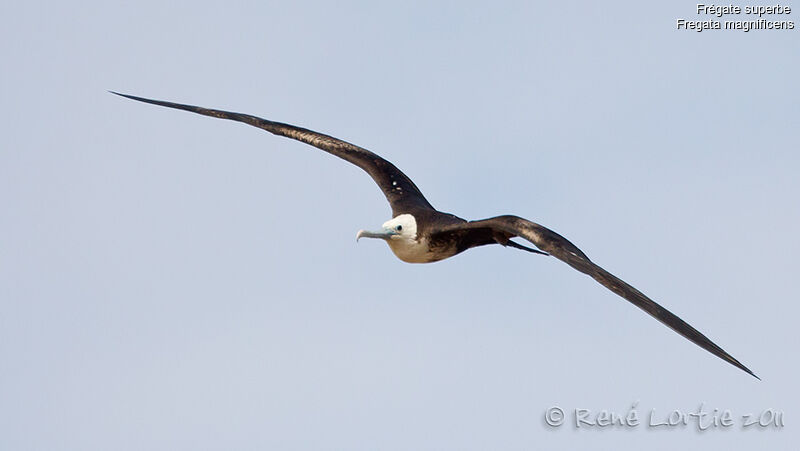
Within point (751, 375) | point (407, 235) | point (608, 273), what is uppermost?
point (407, 235)

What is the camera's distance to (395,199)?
53.2 ft

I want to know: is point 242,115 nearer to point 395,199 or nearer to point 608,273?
point 395,199

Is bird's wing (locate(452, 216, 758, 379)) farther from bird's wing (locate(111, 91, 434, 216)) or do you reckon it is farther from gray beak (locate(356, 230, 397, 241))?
bird's wing (locate(111, 91, 434, 216))

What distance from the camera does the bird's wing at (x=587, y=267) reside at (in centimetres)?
1129

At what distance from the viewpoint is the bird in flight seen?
11820 mm

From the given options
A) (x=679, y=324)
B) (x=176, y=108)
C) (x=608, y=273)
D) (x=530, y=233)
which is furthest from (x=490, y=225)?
(x=176, y=108)

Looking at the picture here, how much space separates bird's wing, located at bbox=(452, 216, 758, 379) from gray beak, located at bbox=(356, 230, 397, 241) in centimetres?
83

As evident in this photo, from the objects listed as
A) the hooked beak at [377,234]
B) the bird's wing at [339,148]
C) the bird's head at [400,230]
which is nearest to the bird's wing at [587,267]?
the bird's head at [400,230]

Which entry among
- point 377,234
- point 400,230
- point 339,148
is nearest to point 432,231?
point 400,230

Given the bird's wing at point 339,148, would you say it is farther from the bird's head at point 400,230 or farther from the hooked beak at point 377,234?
the hooked beak at point 377,234

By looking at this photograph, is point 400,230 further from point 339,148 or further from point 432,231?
point 339,148

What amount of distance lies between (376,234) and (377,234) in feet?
0.06

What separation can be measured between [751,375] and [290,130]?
8.43 meters

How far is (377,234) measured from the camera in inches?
584
